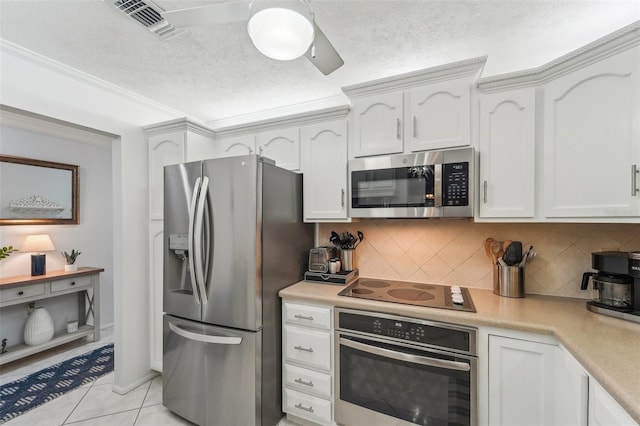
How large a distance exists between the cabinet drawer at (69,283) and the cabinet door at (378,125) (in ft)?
10.9

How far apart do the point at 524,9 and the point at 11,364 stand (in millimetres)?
4963

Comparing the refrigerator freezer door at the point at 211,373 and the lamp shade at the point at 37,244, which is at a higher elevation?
the lamp shade at the point at 37,244

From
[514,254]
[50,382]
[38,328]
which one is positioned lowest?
[50,382]

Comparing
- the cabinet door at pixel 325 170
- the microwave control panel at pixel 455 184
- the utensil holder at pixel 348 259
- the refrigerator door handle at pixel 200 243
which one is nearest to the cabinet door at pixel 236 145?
the cabinet door at pixel 325 170

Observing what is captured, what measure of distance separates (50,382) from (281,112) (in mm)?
3175

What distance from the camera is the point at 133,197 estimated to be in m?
2.37

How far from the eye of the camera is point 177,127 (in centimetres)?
233

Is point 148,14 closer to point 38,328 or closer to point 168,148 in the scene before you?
point 168,148

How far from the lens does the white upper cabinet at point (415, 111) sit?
1.71 metres

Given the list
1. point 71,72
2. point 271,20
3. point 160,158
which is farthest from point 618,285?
point 71,72

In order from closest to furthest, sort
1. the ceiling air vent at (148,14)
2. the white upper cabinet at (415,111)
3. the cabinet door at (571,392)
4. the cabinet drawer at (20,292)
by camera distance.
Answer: the cabinet door at (571,392) < the ceiling air vent at (148,14) < the white upper cabinet at (415,111) < the cabinet drawer at (20,292)

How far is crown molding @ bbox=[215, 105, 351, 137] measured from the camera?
2.07 meters

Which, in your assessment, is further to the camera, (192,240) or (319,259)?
(319,259)

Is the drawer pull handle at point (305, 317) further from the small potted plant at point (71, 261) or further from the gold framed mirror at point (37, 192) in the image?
the gold framed mirror at point (37, 192)
